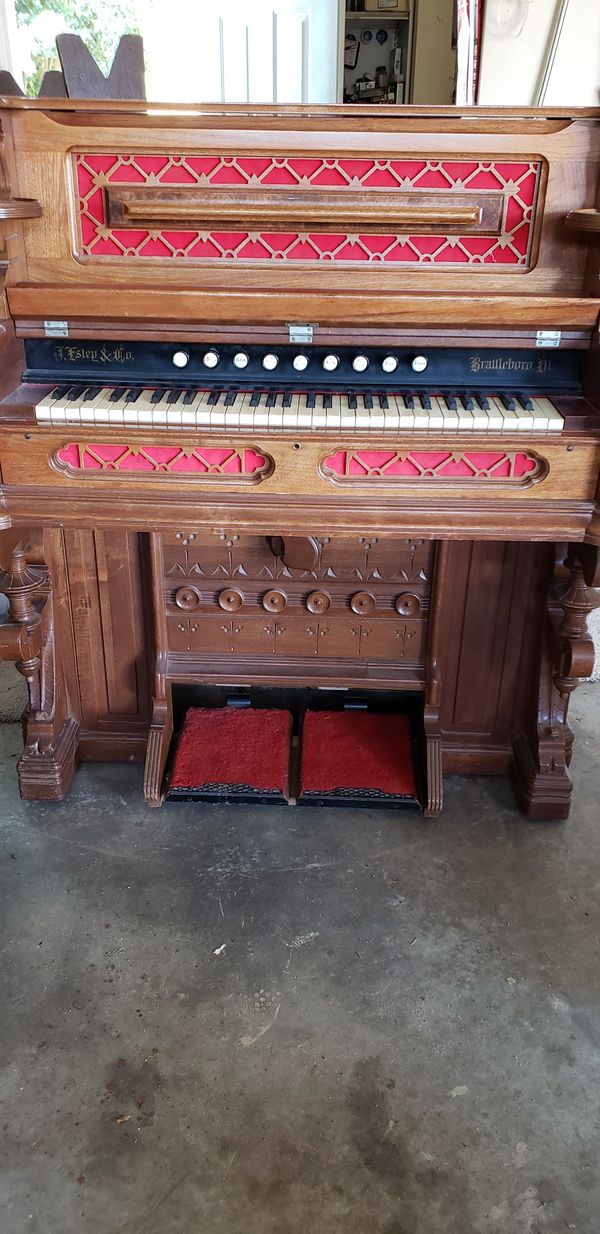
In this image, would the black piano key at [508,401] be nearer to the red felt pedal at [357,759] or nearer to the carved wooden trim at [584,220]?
the carved wooden trim at [584,220]

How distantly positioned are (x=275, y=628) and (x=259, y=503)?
0.79 m

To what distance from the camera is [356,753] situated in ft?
8.64

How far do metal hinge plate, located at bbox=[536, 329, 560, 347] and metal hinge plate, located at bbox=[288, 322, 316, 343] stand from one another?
453 mm

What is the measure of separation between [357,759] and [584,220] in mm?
1468

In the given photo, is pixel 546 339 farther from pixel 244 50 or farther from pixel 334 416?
pixel 244 50

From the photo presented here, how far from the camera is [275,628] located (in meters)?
2.61

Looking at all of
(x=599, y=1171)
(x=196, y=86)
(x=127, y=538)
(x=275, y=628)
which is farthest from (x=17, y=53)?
(x=599, y=1171)

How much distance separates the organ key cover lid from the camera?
6.03ft

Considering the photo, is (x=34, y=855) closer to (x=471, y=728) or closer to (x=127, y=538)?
(x=127, y=538)

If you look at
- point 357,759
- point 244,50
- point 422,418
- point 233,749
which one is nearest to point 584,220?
point 422,418

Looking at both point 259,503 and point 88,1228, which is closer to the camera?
point 88,1228

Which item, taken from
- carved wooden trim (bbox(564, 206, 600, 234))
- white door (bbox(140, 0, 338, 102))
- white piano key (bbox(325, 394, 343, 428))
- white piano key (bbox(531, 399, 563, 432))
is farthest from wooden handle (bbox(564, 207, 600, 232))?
white door (bbox(140, 0, 338, 102))

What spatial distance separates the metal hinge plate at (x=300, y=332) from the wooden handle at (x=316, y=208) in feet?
0.66

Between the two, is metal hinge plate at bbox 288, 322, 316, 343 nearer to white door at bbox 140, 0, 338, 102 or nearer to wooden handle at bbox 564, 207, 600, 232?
wooden handle at bbox 564, 207, 600, 232
